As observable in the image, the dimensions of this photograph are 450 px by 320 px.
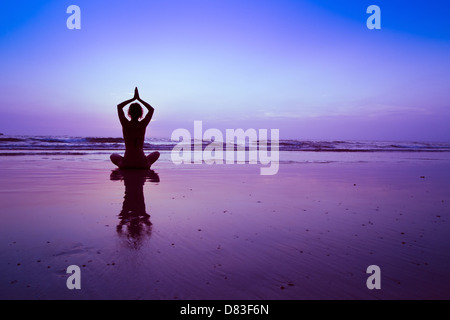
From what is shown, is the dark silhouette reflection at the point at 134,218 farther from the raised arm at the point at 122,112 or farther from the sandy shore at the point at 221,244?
the raised arm at the point at 122,112

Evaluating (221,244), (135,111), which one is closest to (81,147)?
(135,111)

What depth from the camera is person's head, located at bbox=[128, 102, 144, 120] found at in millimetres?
8508

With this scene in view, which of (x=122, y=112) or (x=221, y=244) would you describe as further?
(x=122, y=112)

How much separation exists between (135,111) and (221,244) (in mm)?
6388

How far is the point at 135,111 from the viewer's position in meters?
8.54

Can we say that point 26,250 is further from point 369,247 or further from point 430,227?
point 430,227

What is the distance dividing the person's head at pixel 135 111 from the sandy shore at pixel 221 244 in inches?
132

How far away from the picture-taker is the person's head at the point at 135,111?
8508 millimetres

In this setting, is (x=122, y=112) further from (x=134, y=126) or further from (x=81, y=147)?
(x=81, y=147)

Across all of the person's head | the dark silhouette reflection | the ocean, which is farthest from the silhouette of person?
the ocean

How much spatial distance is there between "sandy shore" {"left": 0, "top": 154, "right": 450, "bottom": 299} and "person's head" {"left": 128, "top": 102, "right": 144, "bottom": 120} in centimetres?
336

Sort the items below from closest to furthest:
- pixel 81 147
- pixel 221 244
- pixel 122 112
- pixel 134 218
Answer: pixel 221 244 → pixel 134 218 → pixel 122 112 → pixel 81 147
